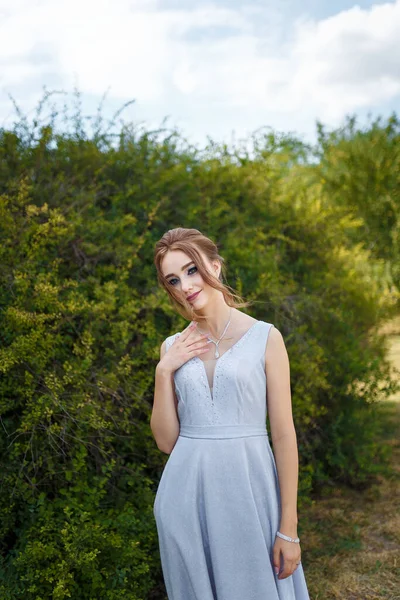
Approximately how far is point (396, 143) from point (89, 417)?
13043mm

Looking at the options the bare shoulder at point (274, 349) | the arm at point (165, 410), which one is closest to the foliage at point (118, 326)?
the arm at point (165, 410)

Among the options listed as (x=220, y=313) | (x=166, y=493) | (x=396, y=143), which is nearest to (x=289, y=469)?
(x=166, y=493)

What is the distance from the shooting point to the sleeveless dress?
2.23 meters

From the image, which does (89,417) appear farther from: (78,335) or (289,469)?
(289,469)

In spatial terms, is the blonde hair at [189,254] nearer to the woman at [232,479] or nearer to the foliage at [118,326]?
the woman at [232,479]

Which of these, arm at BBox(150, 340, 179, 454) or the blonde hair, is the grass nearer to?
arm at BBox(150, 340, 179, 454)

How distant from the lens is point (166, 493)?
2.30m

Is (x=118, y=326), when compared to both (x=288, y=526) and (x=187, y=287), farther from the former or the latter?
(x=288, y=526)

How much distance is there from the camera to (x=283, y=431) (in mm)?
2246

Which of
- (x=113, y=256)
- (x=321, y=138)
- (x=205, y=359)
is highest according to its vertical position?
(x=321, y=138)

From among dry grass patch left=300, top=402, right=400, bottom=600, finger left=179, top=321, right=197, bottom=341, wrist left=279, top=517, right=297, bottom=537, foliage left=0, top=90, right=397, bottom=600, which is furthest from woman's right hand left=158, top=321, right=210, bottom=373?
dry grass patch left=300, top=402, right=400, bottom=600

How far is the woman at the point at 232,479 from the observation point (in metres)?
2.23

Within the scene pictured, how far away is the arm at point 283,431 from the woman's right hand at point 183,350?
0.88ft

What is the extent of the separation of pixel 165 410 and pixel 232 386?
302mm
